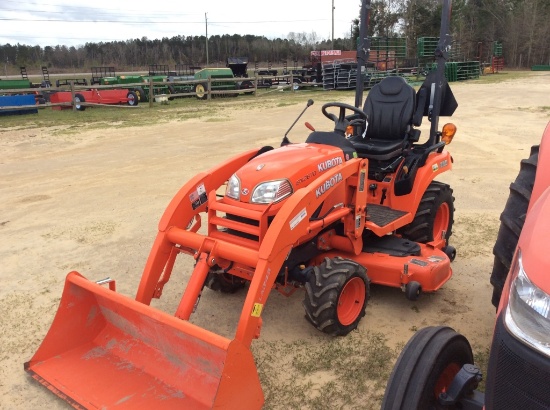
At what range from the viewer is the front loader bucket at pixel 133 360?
257cm

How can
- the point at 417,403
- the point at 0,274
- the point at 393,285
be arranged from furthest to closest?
the point at 0,274 < the point at 393,285 < the point at 417,403

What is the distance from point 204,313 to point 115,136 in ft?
30.8

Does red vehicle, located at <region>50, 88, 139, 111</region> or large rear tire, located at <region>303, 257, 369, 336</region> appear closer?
large rear tire, located at <region>303, 257, 369, 336</region>

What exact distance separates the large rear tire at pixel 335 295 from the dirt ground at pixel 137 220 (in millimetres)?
181

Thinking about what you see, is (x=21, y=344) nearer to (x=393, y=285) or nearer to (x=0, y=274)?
(x=0, y=274)

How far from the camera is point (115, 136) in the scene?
12.3 meters

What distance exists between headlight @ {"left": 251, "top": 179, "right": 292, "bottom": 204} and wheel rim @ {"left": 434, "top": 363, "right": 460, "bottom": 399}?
1558 millimetres

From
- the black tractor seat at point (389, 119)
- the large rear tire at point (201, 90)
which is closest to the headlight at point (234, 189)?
the black tractor seat at point (389, 119)

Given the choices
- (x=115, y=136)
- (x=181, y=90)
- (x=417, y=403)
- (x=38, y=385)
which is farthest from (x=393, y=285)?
(x=181, y=90)

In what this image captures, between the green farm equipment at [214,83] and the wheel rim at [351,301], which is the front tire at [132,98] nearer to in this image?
the green farm equipment at [214,83]

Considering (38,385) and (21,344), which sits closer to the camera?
(38,385)

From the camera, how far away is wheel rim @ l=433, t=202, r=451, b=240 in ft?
15.8

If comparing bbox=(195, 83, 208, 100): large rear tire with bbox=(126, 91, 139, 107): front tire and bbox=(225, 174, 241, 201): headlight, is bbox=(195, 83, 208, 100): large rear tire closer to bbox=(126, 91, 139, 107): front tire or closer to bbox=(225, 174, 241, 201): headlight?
bbox=(126, 91, 139, 107): front tire

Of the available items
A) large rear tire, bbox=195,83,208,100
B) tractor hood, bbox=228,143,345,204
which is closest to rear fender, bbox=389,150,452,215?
tractor hood, bbox=228,143,345,204
